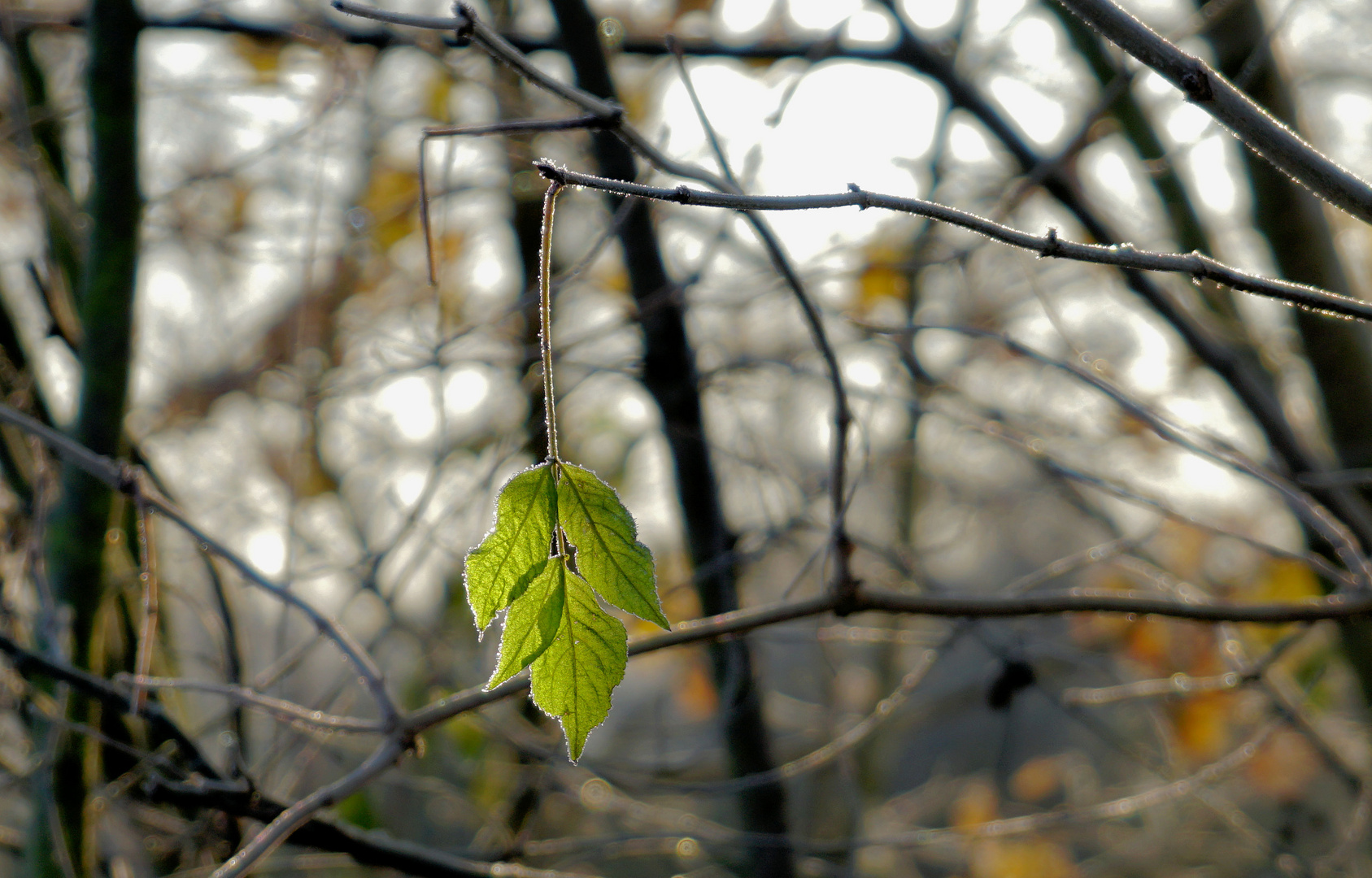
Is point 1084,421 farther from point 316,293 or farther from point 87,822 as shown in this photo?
point 87,822

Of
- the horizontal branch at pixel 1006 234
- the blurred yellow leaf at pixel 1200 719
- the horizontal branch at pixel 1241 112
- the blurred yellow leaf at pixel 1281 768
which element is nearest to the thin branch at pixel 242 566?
the horizontal branch at pixel 1006 234

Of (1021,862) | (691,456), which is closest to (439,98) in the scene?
(691,456)

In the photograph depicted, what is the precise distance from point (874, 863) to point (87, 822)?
323cm

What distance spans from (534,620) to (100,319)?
1.15 meters

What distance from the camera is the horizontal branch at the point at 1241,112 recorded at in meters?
0.57

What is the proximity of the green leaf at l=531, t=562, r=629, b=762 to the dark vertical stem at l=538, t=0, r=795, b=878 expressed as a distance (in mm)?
958

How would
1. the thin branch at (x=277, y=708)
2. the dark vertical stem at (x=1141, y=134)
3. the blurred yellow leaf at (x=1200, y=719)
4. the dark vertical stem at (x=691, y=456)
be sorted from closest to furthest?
1. the thin branch at (x=277, y=708)
2. the dark vertical stem at (x=691, y=456)
3. the dark vertical stem at (x=1141, y=134)
4. the blurred yellow leaf at (x=1200, y=719)

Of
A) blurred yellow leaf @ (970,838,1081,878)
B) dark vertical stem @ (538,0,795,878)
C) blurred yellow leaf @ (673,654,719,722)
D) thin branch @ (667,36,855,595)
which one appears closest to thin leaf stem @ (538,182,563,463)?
thin branch @ (667,36,855,595)

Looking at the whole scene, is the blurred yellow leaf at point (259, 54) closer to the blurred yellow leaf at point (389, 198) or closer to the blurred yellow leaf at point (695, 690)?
the blurred yellow leaf at point (389, 198)

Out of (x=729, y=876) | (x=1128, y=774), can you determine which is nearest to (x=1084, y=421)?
(x=729, y=876)

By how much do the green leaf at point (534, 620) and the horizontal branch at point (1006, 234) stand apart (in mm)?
231

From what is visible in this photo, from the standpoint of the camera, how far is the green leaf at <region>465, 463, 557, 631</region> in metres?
0.55

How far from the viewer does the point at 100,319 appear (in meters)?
1.35

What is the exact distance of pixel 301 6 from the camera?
1.79 metres
